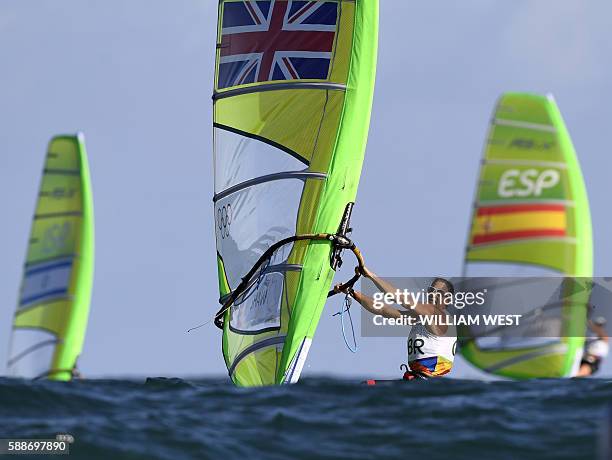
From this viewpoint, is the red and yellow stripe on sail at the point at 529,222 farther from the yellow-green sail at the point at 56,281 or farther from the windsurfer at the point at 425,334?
the yellow-green sail at the point at 56,281

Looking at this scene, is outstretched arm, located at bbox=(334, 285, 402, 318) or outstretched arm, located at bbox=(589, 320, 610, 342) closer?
outstretched arm, located at bbox=(589, 320, 610, 342)

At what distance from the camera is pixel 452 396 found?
10398mm

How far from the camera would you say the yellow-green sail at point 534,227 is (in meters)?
11.2

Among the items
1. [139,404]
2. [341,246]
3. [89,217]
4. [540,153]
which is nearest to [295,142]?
[341,246]

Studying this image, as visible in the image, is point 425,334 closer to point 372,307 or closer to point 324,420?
point 372,307

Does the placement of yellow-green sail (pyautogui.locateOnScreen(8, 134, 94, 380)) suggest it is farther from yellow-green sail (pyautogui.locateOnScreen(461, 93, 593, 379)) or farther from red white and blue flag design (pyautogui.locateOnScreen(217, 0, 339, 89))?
yellow-green sail (pyautogui.locateOnScreen(461, 93, 593, 379))

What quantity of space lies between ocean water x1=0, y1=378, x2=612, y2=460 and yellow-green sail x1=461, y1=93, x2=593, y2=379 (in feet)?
0.96

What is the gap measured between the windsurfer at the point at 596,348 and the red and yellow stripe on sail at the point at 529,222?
107 cm

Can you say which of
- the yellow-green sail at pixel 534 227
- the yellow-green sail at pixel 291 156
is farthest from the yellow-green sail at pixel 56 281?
the yellow-green sail at pixel 534 227

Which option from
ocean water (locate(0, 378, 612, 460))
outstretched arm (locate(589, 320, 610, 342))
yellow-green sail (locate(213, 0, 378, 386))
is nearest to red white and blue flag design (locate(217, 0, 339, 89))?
yellow-green sail (locate(213, 0, 378, 386))

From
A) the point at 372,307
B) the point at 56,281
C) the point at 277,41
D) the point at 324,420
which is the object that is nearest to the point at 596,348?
the point at 372,307

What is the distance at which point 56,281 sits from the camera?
1600 cm

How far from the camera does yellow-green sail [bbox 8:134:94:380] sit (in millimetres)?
15773

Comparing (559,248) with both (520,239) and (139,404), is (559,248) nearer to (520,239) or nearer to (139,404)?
(520,239)
